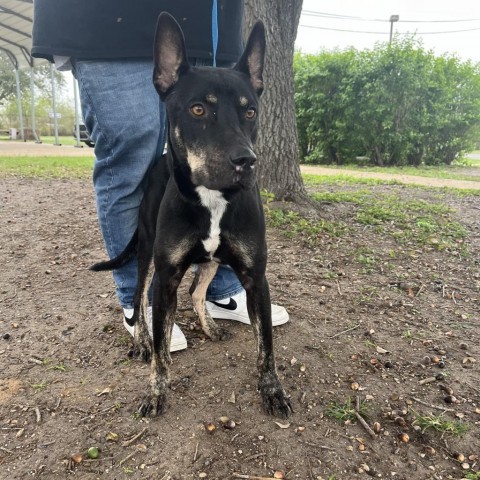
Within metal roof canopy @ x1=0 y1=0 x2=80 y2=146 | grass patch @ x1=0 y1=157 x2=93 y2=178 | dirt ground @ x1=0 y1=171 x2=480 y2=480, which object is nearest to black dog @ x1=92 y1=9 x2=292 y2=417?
dirt ground @ x1=0 y1=171 x2=480 y2=480

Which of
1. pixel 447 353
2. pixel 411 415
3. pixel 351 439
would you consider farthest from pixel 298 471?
pixel 447 353

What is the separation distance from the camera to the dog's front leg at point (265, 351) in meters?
2.45

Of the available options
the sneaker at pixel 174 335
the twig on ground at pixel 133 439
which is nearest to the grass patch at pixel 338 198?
the sneaker at pixel 174 335

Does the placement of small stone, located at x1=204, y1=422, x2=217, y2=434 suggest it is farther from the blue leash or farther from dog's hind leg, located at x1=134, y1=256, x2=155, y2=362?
the blue leash

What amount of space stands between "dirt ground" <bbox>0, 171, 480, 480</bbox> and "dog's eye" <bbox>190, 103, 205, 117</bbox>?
5.16ft

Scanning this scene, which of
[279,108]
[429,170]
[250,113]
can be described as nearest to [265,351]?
[250,113]

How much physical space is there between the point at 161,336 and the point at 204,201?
0.82 metres

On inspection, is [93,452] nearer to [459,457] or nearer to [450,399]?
[459,457]

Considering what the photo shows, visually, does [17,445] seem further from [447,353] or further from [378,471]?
[447,353]

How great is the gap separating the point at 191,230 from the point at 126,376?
1076 mm

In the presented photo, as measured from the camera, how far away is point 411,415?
244 cm

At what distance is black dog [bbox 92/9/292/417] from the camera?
2303 millimetres

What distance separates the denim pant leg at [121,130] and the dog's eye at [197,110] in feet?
1.90

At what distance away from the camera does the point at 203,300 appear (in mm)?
3283
